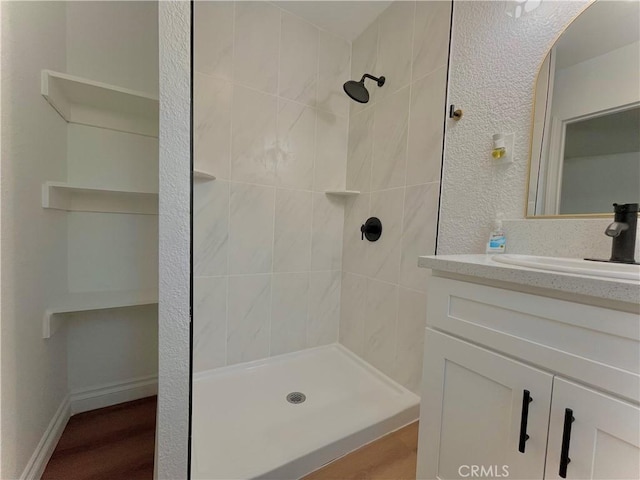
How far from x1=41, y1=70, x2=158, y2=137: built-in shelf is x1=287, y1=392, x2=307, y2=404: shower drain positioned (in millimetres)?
1601

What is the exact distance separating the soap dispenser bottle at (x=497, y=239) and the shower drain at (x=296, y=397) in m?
1.19

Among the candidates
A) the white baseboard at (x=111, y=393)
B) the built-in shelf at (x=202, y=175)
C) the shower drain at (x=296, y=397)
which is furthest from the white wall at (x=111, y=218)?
the shower drain at (x=296, y=397)

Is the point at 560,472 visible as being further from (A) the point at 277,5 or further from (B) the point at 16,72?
(A) the point at 277,5

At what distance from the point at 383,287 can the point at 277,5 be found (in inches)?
73.0

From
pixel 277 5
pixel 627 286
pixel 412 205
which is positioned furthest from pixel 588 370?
pixel 277 5

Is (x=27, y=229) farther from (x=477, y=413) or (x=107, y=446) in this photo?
(x=477, y=413)

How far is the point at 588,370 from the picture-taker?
526 mm

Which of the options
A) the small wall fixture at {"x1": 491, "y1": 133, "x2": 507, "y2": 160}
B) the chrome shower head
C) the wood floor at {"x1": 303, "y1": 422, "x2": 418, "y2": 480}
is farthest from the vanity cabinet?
the chrome shower head

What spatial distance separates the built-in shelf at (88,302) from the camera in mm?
1102

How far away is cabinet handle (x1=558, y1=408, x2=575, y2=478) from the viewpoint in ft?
1.81

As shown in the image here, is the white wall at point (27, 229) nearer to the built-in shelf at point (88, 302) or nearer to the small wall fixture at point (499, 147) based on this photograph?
the built-in shelf at point (88, 302)

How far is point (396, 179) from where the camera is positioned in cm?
160

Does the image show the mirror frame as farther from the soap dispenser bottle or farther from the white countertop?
the white countertop

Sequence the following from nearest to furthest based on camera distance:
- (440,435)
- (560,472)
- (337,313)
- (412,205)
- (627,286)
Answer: (627,286) < (560,472) < (440,435) < (412,205) < (337,313)
